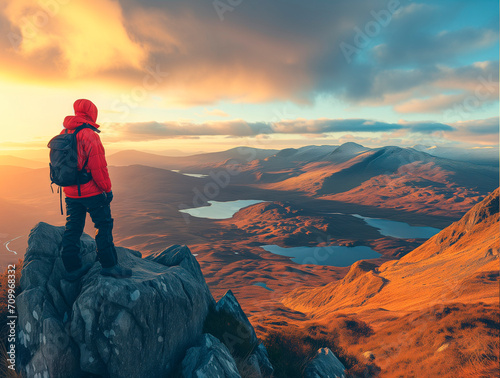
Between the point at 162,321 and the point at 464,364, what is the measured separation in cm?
967

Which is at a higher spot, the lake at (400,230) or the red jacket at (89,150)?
the red jacket at (89,150)

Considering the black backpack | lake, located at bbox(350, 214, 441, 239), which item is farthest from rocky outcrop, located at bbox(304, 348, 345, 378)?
lake, located at bbox(350, 214, 441, 239)

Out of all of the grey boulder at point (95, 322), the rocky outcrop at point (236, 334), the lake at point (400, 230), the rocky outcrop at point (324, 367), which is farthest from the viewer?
the lake at point (400, 230)

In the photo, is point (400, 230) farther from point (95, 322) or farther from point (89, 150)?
point (89, 150)

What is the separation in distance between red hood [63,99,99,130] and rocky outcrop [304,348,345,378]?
840 centimetres

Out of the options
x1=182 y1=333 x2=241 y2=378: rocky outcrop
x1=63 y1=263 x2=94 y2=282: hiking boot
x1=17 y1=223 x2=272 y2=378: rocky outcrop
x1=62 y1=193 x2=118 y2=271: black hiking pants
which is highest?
x1=62 y1=193 x2=118 y2=271: black hiking pants

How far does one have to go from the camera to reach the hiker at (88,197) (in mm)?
5340

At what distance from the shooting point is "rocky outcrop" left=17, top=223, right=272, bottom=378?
487cm

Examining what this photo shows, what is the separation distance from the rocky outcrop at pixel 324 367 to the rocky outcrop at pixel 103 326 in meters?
3.05

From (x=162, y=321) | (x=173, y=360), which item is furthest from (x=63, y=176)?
(x=173, y=360)

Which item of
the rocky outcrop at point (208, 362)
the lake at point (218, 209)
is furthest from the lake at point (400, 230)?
the rocky outcrop at point (208, 362)

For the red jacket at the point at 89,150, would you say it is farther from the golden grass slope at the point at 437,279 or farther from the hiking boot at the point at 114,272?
the golden grass slope at the point at 437,279

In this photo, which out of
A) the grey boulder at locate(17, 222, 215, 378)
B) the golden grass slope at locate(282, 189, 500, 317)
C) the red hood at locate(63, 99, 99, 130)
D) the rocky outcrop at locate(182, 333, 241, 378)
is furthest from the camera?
the golden grass slope at locate(282, 189, 500, 317)

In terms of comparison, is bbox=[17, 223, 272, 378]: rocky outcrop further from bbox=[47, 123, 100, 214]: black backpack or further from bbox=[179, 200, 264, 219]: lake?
bbox=[179, 200, 264, 219]: lake
